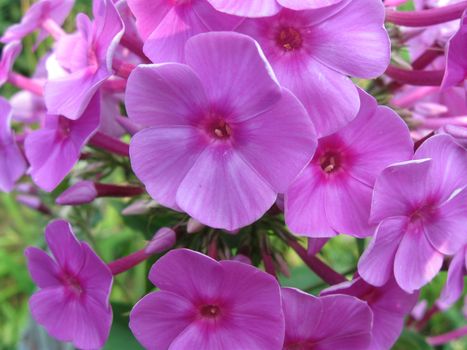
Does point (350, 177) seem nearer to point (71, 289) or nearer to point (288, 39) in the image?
point (288, 39)

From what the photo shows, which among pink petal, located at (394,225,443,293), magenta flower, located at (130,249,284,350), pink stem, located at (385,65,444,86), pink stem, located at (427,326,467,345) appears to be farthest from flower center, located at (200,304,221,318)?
pink stem, located at (427,326,467,345)

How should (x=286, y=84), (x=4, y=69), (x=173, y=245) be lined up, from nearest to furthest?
(x=286, y=84)
(x=173, y=245)
(x=4, y=69)

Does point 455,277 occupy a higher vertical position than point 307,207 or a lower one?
lower

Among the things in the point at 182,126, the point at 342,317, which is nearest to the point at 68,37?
the point at 182,126

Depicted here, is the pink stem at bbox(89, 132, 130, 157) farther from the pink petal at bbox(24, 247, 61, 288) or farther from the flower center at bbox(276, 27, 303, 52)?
the flower center at bbox(276, 27, 303, 52)

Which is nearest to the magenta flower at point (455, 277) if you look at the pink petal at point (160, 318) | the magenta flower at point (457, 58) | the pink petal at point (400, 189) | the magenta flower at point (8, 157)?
the pink petal at point (400, 189)

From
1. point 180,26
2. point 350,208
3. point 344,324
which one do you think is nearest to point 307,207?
point 350,208

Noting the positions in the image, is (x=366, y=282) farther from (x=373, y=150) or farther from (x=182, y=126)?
(x=182, y=126)

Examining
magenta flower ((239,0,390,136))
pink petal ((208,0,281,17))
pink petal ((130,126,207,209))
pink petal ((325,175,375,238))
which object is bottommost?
pink petal ((325,175,375,238))
